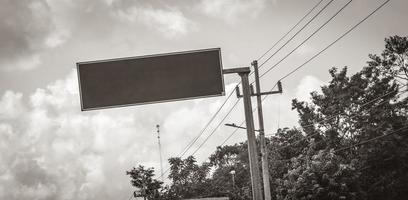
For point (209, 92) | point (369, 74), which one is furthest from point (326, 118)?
point (209, 92)

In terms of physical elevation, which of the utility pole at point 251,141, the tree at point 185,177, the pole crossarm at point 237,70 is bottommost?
the tree at point 185,177

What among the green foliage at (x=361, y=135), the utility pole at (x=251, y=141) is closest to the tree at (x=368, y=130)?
the green foliage at (x=361, y=135)

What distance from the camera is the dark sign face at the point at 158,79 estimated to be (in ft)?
21.5

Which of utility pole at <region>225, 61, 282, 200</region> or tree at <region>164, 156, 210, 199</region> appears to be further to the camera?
tree at <region>164, 156, 210, 199</region>

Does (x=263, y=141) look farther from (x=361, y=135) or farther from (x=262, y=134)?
(x=361, y=135)

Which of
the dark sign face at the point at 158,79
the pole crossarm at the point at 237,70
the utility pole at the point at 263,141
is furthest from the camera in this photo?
the utility pole at the point at 263,141

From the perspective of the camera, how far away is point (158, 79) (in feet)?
21.8

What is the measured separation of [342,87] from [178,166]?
126 ft

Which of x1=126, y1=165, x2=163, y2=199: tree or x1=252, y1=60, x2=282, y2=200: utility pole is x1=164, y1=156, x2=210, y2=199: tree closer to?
x1=126, y1=165, x2=163, y2=199: tree

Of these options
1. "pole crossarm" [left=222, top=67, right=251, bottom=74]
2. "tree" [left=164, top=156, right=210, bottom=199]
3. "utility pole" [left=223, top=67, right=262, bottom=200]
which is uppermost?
"pole crossarm" [left=222, top=67, right=251, bottom=74]

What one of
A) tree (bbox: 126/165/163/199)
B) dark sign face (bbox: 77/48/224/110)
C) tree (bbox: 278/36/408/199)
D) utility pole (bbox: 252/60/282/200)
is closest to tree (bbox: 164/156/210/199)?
tree (bbox: 126/165/163/199)

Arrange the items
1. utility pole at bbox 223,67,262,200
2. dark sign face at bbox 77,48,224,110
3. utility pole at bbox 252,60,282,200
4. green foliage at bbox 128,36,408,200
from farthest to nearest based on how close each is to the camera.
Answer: green foliage at bbox 128,36,408,200, utility pole at bbox 252,60,282,200, utility pole at bbox 223,67,262,200, dark sign face at bbox 77,48,224,110

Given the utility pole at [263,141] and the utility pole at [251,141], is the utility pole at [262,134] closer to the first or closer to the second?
the utility pole at [263,141]

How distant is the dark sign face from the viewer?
6547mm
